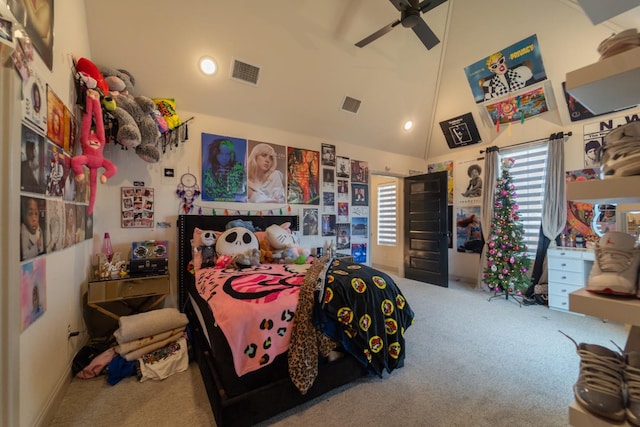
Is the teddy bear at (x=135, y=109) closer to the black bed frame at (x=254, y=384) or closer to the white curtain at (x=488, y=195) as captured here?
the black bed frame at (x=254, y=384)

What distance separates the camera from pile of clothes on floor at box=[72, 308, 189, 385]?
6.76 feet

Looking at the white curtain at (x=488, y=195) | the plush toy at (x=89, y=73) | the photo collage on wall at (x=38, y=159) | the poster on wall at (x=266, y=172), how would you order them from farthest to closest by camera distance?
the white curtain at (x=488, y=195) → the poster on wall at (x=266, y=172) → the plush toy at (x=89, y=73) → the photo collage on wall at (x=38, y=159)

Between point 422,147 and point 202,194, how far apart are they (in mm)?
4326

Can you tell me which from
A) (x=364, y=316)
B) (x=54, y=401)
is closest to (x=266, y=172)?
(x=364, y=316)

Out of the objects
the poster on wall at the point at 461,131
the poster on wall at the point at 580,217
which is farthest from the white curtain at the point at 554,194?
the poster on wall at the point at 461,131

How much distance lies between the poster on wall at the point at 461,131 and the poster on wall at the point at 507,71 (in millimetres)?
409

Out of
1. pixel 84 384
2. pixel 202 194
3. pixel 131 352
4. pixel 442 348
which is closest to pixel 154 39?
pixel 202 194

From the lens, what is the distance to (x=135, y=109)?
2.55 metres

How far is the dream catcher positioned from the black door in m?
3.93

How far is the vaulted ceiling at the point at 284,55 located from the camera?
260cm

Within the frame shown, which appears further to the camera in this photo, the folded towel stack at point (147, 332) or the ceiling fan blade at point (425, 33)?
the ceiling fan blade at point (425, 33)

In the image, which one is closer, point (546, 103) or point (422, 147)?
point (546, 103)

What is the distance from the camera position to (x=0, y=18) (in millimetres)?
971

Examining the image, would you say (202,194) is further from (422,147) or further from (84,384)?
(422,147)
